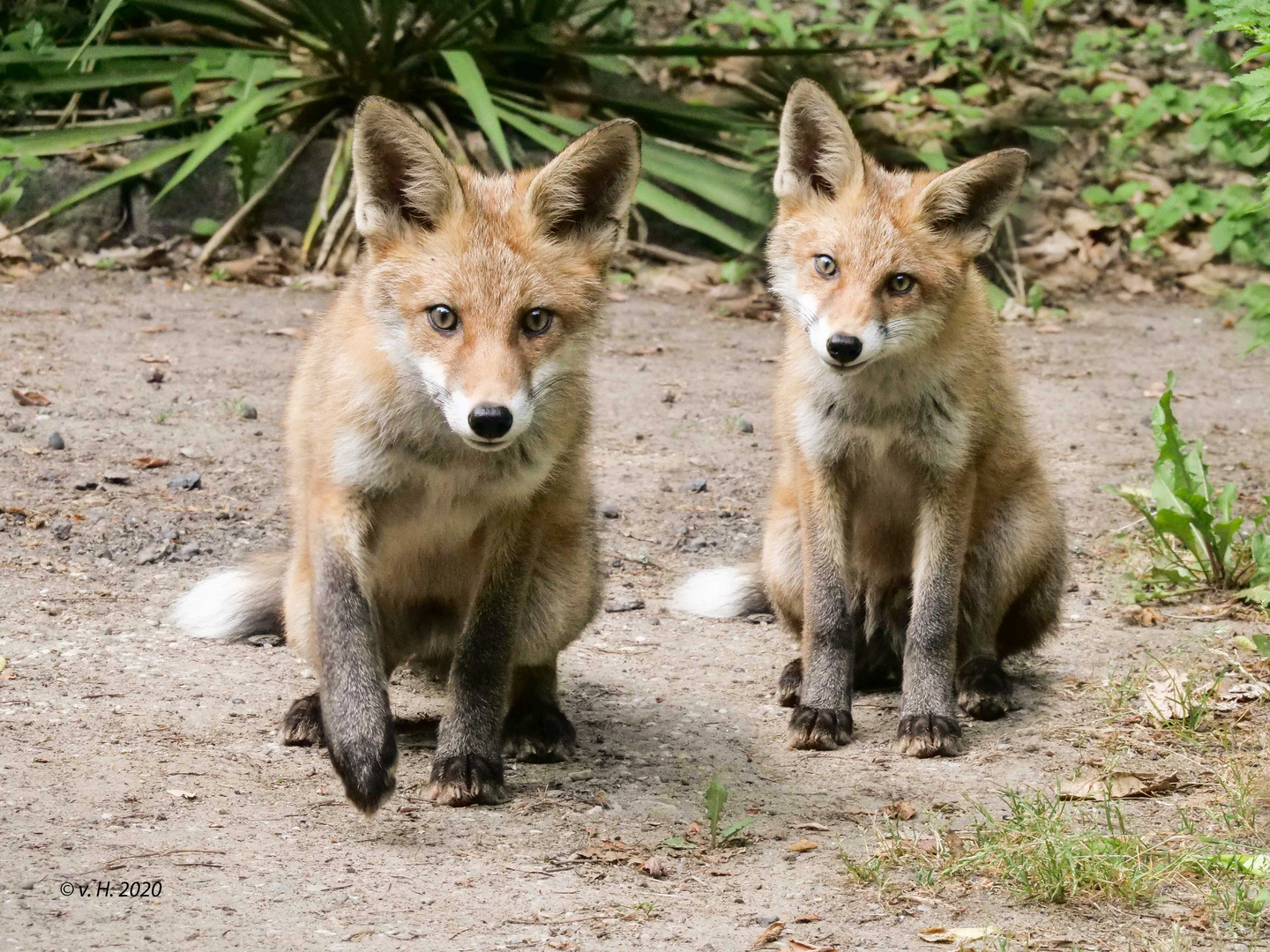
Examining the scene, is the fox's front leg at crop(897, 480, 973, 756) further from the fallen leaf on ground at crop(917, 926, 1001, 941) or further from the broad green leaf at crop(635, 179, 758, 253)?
the broad green leaf at crop(635, 179, 758, 253)

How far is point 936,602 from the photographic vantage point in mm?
4504

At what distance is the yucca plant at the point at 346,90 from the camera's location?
30.4 ft

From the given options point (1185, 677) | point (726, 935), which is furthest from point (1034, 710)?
point (726, 935)

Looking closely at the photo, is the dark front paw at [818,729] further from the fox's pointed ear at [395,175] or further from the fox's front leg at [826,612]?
the fox's pointed ear at [395,175]

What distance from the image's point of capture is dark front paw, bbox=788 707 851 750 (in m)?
4.38

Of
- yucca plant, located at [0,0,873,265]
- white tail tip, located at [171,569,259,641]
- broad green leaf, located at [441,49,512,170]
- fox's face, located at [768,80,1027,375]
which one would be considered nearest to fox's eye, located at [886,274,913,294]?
fox's face, located at [768,80,1027,375]

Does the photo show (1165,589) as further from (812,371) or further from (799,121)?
(799,121)

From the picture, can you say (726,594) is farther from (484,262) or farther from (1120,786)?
(484,262)

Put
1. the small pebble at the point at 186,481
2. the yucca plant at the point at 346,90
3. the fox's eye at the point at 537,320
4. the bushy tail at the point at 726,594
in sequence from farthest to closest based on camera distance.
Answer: the yucca plant at the point at 346,90, the small pebble at the point at 186,481, the bushy tail at the point at 726,594, the fox's eye at the point at 537,320

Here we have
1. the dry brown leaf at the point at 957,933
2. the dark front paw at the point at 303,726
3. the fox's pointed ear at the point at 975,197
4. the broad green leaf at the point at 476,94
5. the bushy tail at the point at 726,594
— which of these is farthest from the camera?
the broad green leaf at the point at 476,94

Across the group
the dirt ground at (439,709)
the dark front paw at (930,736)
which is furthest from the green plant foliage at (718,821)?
the dark front paw at (930,736)

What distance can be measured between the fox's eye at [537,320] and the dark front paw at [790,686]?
1715mm

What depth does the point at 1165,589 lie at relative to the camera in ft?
18.3

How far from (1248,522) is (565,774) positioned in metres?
3.66
